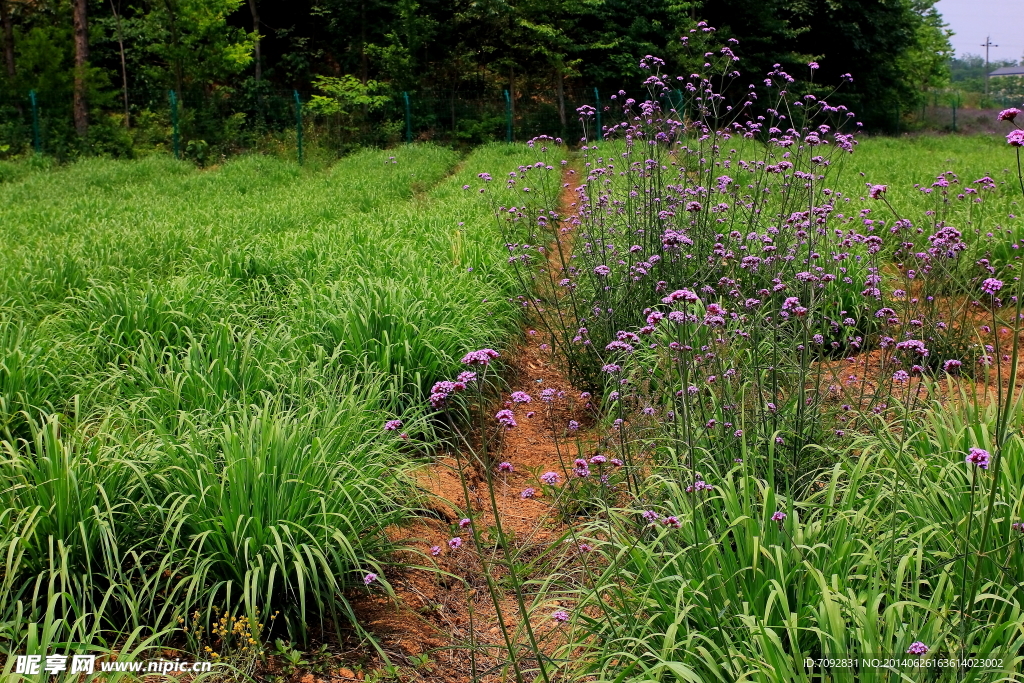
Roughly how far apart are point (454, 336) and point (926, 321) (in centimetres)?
252

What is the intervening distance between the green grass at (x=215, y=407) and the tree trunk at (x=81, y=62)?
11.0m

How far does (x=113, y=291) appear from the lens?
4562mm

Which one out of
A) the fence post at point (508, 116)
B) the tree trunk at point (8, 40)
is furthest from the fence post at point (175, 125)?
the fence post at point (508, 116)

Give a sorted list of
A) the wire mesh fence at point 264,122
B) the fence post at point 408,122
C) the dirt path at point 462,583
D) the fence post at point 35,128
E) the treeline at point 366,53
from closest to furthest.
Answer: the dirt path at point 462,583
the fence post at point 35,128
the wire mesh fence at point 264,122
the treeline at point 366,53
the fence post at point 408,122

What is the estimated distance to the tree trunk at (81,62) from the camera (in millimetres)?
15883

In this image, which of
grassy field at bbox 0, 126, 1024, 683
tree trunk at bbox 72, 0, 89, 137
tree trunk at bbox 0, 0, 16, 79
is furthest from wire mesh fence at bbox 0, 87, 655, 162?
grassy field at bbox 0, 126, 1024, 683

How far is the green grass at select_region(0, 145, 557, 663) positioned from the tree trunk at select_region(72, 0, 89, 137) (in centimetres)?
1099

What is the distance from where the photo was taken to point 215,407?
332 cm

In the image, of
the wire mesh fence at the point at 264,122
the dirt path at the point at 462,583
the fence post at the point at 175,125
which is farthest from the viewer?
the wire mesh fence at the point at 264,122

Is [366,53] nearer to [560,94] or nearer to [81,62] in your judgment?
[560,94]

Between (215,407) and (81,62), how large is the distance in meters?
16.4

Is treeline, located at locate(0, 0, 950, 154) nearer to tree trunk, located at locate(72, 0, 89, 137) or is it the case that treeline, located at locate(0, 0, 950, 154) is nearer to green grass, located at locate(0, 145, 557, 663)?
tree trunk, located at locate(72, 0, 89, 137)

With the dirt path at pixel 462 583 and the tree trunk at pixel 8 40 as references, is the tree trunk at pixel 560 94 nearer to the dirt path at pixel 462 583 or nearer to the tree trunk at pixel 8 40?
the tree trunk at pixel 8 40

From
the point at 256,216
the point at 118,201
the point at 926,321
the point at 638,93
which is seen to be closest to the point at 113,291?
the point at 256,216
